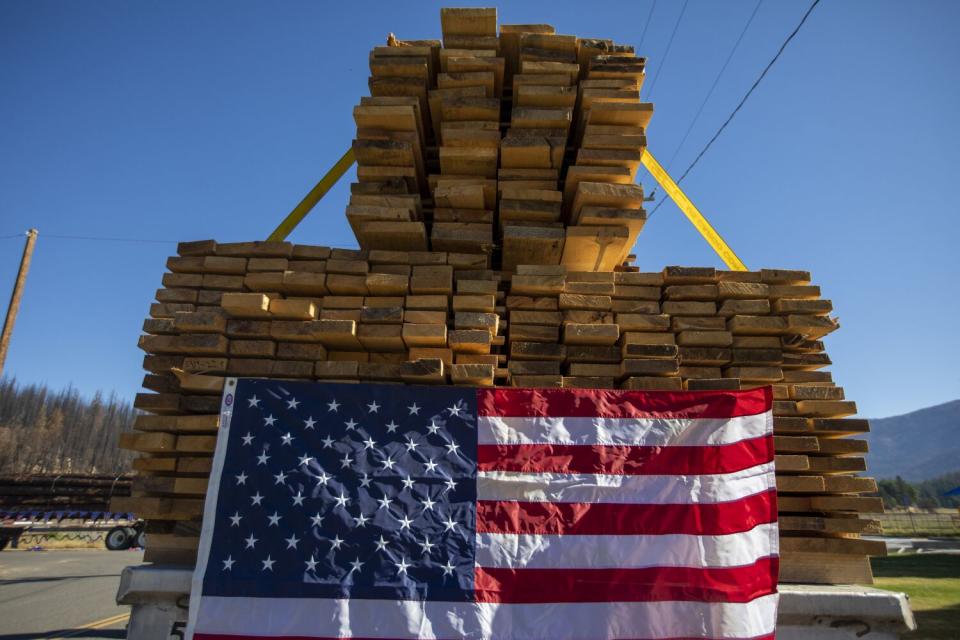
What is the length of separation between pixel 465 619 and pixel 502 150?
11.5 ft

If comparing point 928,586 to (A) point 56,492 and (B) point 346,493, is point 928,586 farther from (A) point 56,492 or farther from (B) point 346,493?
(A) point 56,492

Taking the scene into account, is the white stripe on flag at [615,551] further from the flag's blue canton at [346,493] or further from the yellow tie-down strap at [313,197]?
the yellow tie-down strap at [313,197]

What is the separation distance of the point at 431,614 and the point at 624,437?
1.70 meters

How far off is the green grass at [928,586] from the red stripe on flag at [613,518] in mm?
7105

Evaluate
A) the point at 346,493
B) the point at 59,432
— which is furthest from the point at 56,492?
the point at 59,432

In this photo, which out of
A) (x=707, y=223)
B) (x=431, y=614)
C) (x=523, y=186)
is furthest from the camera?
(x=707, y=223)

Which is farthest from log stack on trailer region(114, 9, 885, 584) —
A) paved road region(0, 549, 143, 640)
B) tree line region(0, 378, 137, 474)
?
tree line region(0, 378, 137, 474)

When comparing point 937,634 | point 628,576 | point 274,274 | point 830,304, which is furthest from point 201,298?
point 937,634

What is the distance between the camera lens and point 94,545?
23531 mm

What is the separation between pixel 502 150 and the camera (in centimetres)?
479

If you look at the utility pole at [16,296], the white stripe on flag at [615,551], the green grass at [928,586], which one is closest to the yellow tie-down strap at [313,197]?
the white stripe on flag at [615,551]

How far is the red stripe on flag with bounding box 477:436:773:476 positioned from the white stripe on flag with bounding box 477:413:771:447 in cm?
4

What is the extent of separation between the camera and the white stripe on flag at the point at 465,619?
11.3ft

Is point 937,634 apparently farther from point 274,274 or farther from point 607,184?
point 274,274
